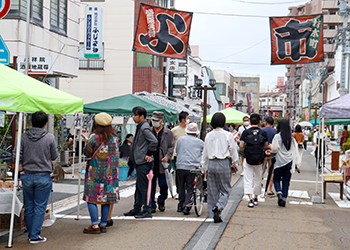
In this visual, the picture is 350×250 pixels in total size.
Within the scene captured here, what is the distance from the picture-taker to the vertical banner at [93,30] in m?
18.4

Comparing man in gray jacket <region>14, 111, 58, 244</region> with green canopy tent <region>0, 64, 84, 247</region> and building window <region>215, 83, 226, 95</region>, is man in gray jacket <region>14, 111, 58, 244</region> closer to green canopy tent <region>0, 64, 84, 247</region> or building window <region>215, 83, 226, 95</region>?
green canopy tent <region>0, 64, 84, 247</region>

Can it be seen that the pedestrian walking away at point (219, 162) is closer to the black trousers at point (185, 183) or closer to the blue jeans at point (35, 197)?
the black trousers at point (185, 183)

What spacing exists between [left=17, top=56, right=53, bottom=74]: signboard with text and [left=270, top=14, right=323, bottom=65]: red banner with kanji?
20.1ft

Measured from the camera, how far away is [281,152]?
30.6 feet

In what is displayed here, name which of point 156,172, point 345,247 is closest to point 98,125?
point 156,172

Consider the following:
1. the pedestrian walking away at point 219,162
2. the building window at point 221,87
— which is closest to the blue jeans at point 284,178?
the pedestrian walking away at point 219,162

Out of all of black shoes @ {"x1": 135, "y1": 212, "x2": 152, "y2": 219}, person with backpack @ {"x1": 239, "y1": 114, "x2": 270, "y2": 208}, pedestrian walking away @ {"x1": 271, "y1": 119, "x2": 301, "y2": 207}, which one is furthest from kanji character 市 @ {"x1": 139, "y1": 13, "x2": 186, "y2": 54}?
black shoes @ {"x1": 135, "y1": 212, "x2": 152, "y2": 219}

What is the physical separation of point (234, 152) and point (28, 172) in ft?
11.7

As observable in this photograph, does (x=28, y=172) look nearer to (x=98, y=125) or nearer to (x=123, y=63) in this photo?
(x=98, y=125)

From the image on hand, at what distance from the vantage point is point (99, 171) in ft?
21.1

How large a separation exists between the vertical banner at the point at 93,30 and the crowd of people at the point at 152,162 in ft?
33.4

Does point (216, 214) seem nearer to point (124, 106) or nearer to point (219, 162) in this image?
point (219, 162)

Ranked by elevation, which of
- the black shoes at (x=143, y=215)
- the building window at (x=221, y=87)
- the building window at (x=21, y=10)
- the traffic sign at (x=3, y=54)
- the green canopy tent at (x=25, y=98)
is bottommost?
the black shoes at (x=143, y=215)

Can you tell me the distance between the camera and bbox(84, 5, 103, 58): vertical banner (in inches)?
725
